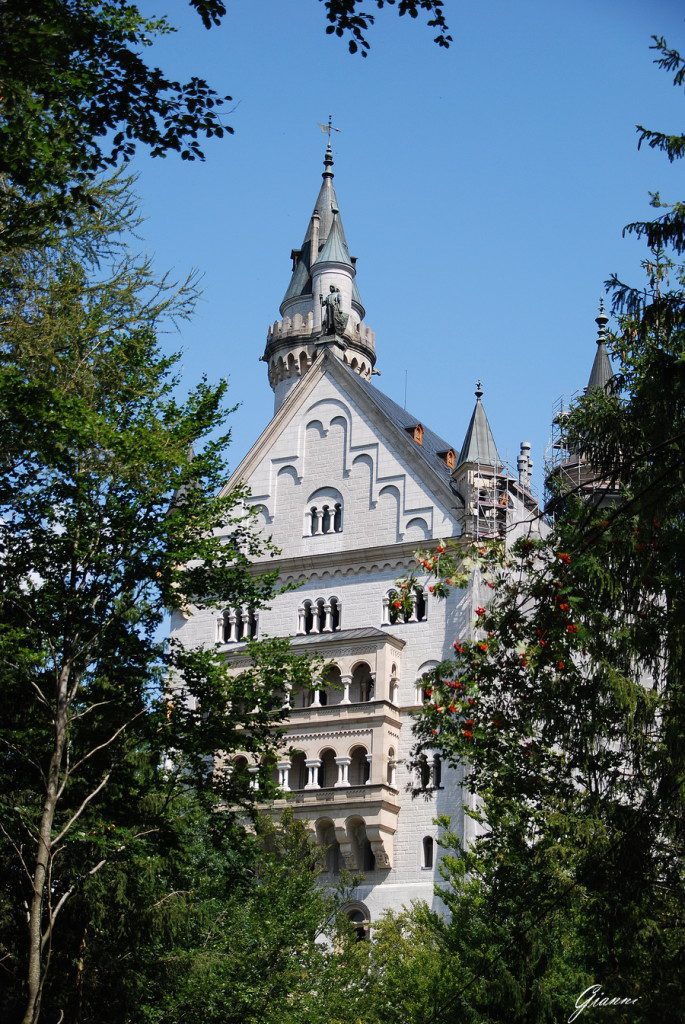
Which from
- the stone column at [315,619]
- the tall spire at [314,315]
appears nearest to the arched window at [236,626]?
the stone column at [315,619]

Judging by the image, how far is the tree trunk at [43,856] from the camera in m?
23.6

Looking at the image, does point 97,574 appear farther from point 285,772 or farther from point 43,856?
point 285,772

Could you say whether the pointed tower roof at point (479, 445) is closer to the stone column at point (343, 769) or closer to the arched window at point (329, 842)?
the stone column at point (343, 769)

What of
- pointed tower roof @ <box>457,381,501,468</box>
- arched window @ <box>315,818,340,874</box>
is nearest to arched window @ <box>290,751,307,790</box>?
arched window @ <box>315,818,340,874</box>

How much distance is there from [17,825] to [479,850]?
938cm

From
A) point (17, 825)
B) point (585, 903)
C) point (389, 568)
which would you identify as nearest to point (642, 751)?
point (585, 903)

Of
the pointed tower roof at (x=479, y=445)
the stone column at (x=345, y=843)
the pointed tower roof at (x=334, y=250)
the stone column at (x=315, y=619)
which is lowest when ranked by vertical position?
the stone column at (x=345, y=843)

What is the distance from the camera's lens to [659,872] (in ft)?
68.1

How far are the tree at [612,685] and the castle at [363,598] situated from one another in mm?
26051

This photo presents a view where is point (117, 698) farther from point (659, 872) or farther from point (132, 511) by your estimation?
point (659, 872)

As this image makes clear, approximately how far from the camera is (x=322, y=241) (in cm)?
8269

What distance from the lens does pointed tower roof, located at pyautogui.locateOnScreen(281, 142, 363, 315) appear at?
263 ft

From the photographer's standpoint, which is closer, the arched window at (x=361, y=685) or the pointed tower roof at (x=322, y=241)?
the arched window at (x=361, y=685)

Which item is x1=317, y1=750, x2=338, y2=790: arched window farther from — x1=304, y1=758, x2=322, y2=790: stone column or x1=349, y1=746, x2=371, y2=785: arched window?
x1=349, y1=746, x2=371, y2=785: arched window
